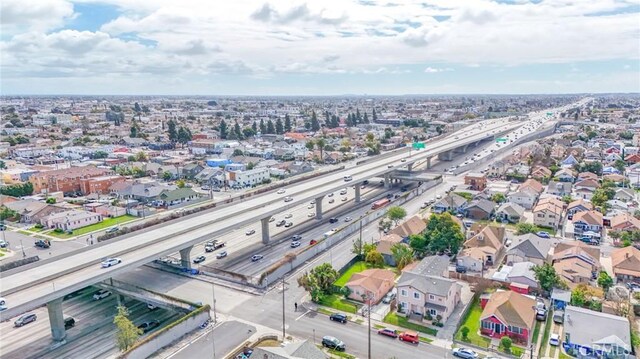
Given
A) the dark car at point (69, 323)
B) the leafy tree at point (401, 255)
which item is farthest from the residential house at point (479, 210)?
the dark car at point (69, 323)

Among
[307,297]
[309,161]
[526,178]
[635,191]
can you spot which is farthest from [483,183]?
[307,297]

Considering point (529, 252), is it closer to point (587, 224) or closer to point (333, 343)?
point (587, 224)

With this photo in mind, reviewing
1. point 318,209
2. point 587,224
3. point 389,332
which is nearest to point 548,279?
point 389,332

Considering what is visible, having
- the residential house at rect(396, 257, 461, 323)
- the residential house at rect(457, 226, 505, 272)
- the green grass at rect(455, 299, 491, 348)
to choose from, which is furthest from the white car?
the residential house at rect(457, 226, 505, 272)

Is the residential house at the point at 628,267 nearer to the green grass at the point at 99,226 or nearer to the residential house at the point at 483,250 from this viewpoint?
the residential house at the point at 483,250

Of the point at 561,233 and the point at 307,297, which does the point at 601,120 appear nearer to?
the point at 561,233

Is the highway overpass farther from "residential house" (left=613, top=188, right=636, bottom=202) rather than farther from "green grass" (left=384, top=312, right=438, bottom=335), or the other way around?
"residential house" (left=613, top=188, right=636, bottom=202)
